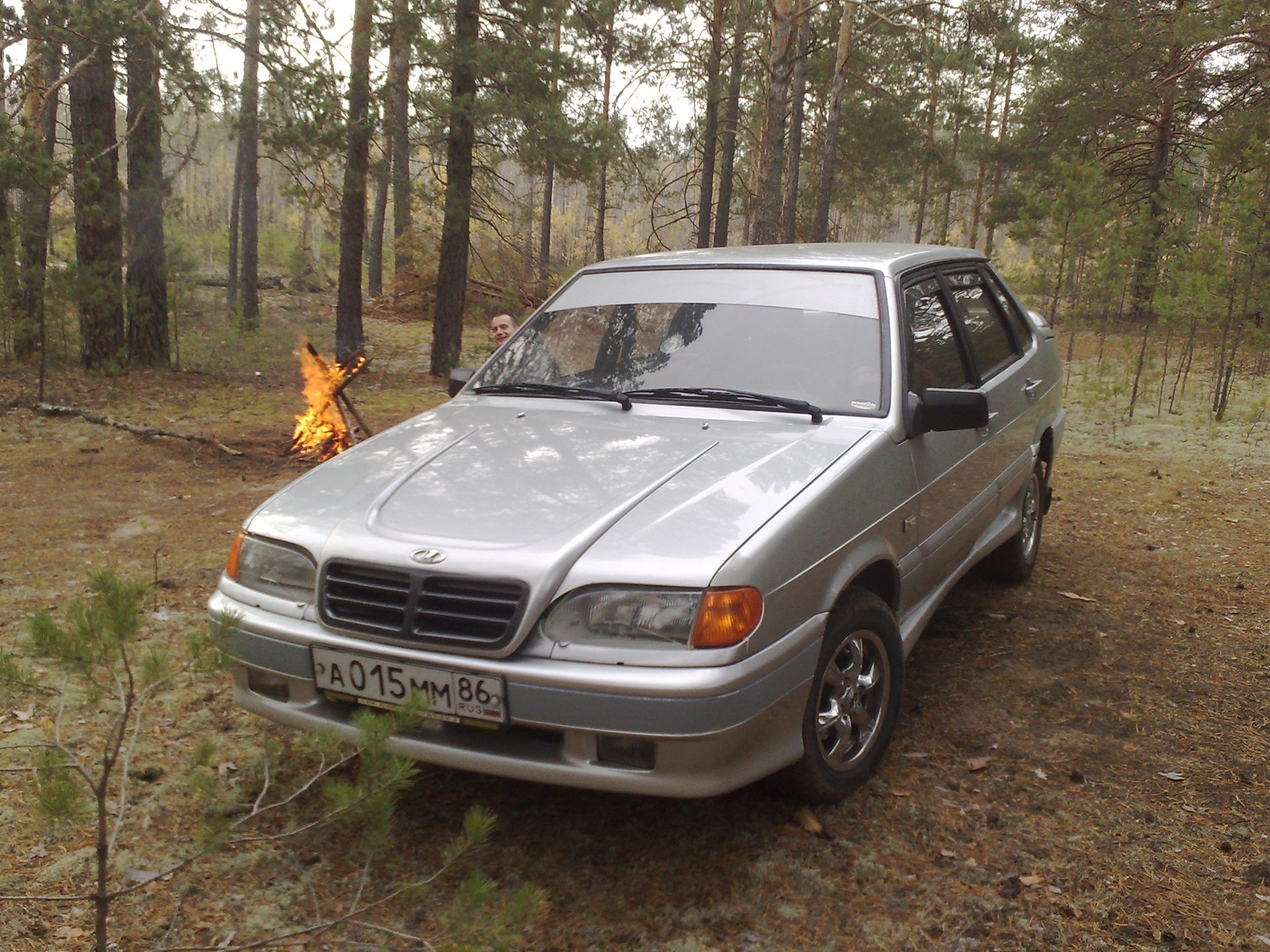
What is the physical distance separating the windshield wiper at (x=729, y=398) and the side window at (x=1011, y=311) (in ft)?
7.19

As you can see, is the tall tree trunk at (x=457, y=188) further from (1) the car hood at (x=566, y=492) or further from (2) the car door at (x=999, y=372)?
(1) the car hood at (x=566, y=492)

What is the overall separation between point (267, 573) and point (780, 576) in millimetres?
1565

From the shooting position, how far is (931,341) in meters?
4.04

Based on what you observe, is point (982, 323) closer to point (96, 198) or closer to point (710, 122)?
point (96, 198)

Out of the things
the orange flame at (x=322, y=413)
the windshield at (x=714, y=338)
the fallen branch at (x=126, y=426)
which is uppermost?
the windshield at (x=714, y=338)

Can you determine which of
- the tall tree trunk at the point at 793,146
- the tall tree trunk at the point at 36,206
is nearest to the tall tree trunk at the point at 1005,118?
the tall tree trunk at the point at 793,146

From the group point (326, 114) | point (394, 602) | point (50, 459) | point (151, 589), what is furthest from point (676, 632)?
point (326, 114)

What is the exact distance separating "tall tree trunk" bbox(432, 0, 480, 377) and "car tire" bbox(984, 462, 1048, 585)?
31.1 ft

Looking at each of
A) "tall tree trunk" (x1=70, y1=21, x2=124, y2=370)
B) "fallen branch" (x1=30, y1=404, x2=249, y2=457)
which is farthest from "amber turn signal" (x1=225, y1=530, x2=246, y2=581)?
"tall tree trunk" (x1=70, y1=21, x2=124, y2=370)

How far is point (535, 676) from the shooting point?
2.54 metres

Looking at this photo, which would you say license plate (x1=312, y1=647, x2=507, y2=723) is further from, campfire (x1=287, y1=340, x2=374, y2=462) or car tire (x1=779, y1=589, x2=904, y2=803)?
campfire (x1=287, y1=340, x2=374, y2=462)

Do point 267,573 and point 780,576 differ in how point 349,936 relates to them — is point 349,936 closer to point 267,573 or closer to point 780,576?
point 267,573

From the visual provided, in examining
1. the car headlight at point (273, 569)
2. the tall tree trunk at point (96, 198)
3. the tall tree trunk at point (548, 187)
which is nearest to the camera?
the car headlight at point (273, 569)

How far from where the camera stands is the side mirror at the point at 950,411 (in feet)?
11.4
